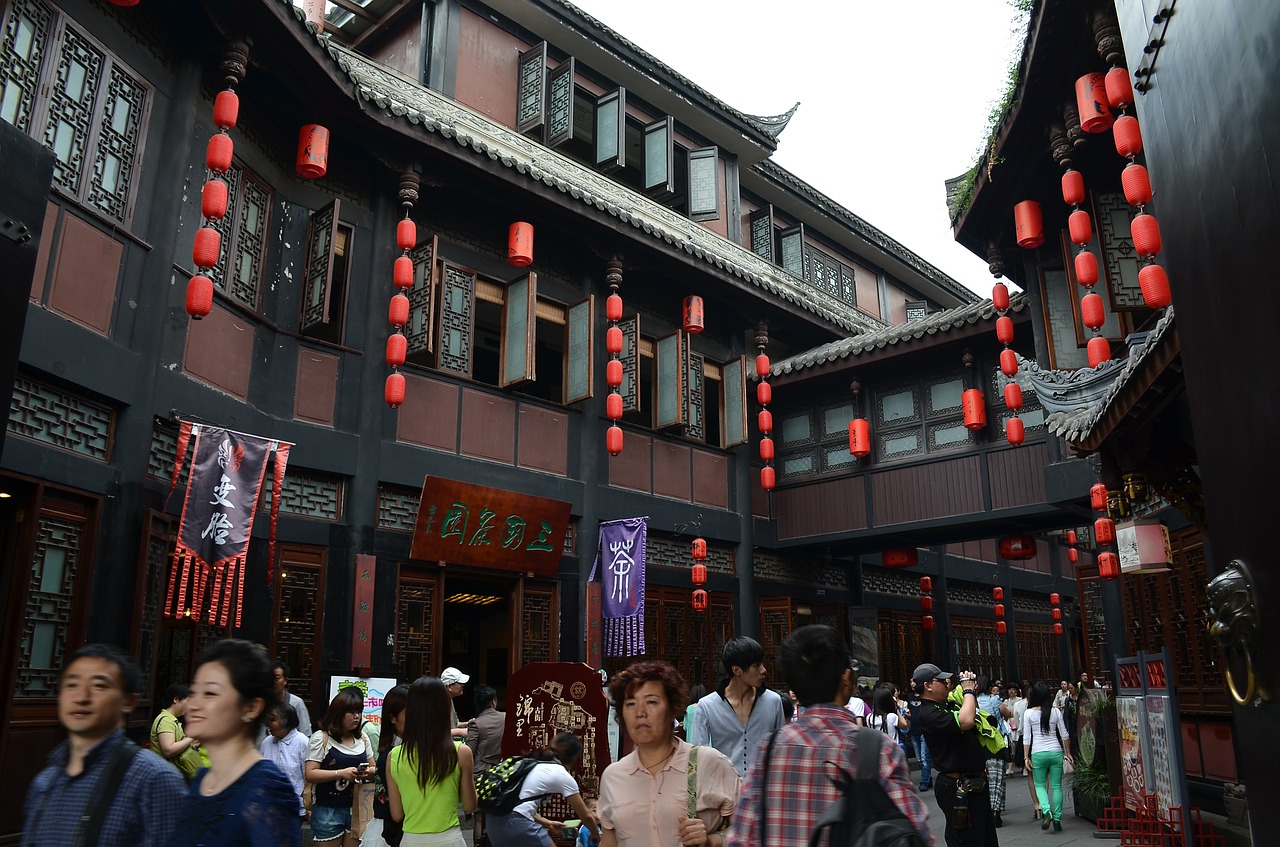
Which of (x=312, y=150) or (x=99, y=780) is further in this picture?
(x=312, y=150)

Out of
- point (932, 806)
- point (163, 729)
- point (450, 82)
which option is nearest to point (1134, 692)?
point (932, 806)

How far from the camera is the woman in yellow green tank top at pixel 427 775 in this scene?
431 cm

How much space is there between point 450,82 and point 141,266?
6.53 meters

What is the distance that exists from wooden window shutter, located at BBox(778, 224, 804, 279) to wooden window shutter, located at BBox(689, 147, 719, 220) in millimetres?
2933

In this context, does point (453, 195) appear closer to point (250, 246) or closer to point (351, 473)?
point (250, 246)

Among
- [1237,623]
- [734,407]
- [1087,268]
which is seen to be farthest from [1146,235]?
[734,407]

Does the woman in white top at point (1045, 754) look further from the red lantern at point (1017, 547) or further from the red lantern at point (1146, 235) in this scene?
the red lantern at point (1017, 547)

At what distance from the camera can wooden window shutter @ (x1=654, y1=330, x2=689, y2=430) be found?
45.7 ft

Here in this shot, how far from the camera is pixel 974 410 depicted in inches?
542

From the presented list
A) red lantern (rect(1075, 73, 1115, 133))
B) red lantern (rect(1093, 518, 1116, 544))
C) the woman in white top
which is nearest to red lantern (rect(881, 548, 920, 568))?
red lantern (rect(1093, 518, 1116, 544))

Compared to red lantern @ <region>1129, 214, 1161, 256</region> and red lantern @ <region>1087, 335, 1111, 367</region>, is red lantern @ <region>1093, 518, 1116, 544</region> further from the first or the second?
red lantern @ <region>1129, 214, 1161, 256</region>

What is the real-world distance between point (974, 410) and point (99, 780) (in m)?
12.7

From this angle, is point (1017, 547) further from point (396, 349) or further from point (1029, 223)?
point (396, 349)

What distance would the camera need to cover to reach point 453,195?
40.6 ft
